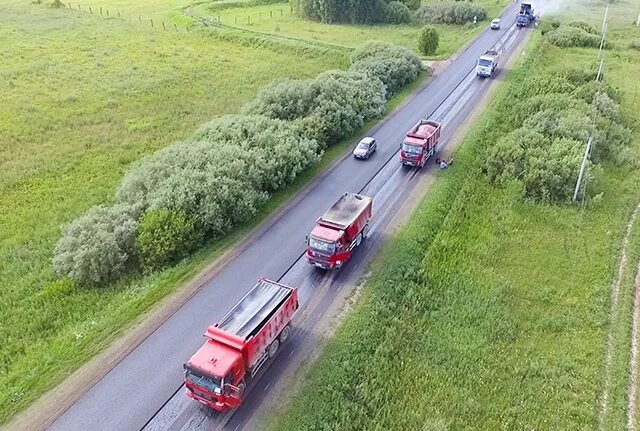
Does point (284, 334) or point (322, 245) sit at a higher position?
point (322, 245)

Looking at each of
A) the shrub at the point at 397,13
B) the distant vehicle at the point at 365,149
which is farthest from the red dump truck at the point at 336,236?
the shrub at the point at 397,13

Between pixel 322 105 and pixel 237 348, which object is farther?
pixel 322 105

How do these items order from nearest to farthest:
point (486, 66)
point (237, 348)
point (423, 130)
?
1. point (237, 348)
2. point (423, 130)
3. point (486, 66)

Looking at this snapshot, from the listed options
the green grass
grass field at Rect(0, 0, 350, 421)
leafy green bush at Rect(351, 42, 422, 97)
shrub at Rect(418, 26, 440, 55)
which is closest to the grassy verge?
grass field at Rect(0, 0, 350, 421)

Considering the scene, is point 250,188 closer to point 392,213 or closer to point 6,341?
point 392,213

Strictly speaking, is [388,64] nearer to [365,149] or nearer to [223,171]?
[365,149]

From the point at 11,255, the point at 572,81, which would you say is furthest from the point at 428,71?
the point at 11,255

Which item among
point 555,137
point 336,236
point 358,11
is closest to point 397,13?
point 358,11

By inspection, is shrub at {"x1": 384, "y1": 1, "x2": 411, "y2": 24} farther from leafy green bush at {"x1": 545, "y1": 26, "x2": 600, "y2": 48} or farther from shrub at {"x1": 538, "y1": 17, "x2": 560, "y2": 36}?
leafy green bush at {"x1": 545, "y1": 26, "x2": 600, "y2": 48}
